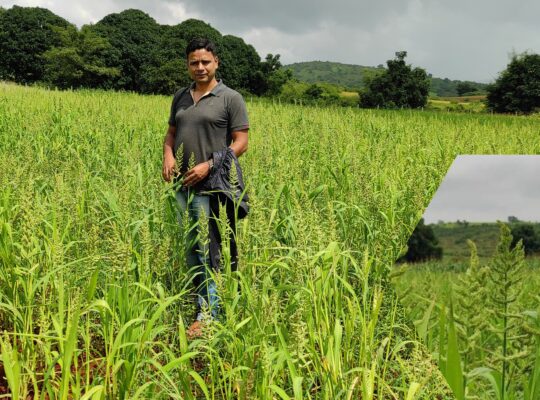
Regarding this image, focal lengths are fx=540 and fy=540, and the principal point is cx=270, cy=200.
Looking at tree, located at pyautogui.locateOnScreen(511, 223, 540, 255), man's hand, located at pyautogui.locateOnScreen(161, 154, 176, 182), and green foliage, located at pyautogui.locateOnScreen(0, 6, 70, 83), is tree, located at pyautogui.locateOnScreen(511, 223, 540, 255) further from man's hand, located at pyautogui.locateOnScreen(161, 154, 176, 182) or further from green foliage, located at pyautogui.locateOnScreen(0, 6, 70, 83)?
green foliage, located at pyautogui.locateOnScreen(0, 6, 70, 83)

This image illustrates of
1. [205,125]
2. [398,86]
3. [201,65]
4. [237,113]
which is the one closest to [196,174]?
[205,125]

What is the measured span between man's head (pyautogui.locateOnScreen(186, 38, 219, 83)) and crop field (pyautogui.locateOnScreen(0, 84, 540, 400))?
0.70 m

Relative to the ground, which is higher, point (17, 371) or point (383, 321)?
point (17, 371)

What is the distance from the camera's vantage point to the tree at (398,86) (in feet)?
183

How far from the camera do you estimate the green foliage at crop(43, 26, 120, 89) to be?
4669cm

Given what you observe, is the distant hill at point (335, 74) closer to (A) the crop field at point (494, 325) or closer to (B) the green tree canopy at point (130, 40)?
(B) the green tree canopy at point (130, 40)

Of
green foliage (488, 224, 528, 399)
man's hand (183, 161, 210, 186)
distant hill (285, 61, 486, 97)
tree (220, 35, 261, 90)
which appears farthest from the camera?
distant hill (285, 61, 486, 97)

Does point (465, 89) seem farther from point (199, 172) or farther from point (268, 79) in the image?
point (199, 172)

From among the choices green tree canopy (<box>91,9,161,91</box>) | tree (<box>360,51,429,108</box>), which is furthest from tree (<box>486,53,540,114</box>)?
green tree canopy (<box>91,9,161,91</box>)

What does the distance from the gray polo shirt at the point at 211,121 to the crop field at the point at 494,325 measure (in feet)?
9.13

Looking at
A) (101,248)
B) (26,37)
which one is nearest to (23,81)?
(26,37)

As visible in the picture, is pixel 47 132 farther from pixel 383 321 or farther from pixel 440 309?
pixel 440 309

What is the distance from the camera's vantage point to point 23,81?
183ft

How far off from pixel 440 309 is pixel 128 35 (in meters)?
55.3
